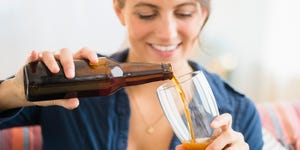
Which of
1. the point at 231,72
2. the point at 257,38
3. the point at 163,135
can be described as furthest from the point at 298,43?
the point at 163,135

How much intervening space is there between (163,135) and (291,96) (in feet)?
4.72

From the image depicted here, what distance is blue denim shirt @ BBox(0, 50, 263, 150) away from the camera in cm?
119

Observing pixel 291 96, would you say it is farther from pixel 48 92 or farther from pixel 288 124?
pixel 48 92

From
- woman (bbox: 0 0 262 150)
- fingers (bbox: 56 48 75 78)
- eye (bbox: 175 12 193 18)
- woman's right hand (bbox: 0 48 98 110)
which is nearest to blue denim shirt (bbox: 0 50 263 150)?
woman (bbox: 0 0 262 150)

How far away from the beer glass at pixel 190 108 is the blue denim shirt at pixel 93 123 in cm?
34

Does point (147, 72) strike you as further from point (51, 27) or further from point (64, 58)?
point (51, 27)

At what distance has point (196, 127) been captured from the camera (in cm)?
87

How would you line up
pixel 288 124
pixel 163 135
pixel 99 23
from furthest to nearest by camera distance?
1. pixel 99 23
2. pixel 288 124
3. pixel 163 135

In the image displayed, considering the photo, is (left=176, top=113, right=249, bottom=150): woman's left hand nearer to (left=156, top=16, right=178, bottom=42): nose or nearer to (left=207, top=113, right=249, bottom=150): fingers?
(left=207, top=113, right=249, bottom=150): fingers

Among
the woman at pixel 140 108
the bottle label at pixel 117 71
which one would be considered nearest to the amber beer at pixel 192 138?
the bottle label at pixel 117 71

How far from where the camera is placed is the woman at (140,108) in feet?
3.84

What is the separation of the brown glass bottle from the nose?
0.28m

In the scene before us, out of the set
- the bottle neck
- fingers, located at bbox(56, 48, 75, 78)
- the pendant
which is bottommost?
the pendant

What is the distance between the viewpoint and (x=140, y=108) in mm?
1315
